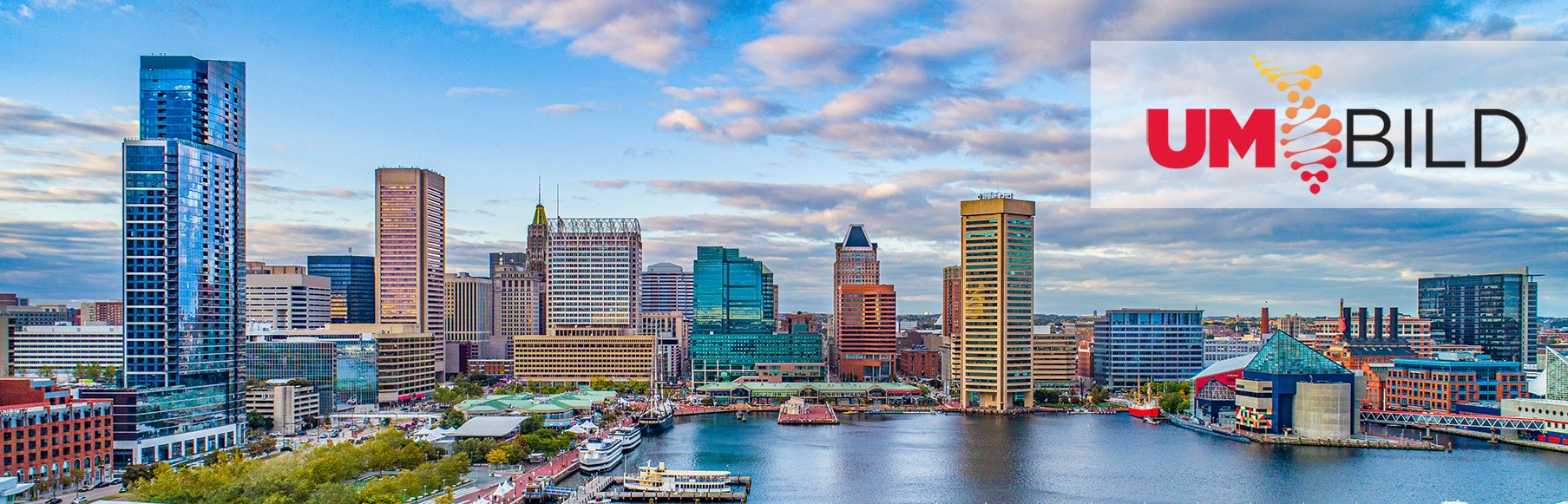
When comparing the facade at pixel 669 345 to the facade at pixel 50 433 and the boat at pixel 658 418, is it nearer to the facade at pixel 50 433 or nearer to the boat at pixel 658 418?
the boat at pixel 658 418

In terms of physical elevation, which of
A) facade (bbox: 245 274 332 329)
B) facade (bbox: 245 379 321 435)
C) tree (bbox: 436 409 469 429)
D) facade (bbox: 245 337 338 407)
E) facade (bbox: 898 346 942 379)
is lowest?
facade (bbox: 898 346 942 379)

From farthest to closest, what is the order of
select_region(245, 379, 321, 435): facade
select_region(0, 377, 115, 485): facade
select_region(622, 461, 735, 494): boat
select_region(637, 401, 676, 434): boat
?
select_region(637, 401, 676, 434): boat, select_region(245, 379, 321, 435): facade, select_region(622, 461, 735, 494): boat, select_region(0, 377, 115, 485): facade

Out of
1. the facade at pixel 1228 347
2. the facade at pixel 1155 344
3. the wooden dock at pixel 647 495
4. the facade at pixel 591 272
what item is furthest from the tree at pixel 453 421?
the facade at pixel 1228 347

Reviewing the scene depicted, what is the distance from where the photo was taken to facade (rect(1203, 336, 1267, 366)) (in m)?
94.3

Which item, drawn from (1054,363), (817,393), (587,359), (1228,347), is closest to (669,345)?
(587,359)

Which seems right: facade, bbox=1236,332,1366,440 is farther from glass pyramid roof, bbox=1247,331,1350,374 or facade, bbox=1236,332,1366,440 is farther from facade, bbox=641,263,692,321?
facade, bbox=641,263,692,321

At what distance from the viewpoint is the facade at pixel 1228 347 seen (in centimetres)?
9431

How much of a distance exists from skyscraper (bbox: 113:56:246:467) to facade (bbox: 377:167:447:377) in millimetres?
39403

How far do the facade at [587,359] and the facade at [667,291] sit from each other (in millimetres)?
66502

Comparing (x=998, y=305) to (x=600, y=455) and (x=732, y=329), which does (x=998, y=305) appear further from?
(x=600, y=455)

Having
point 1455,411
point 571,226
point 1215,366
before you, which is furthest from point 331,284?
point 1455,411

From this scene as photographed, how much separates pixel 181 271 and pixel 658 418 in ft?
86.4

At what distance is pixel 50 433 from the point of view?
33.7 m

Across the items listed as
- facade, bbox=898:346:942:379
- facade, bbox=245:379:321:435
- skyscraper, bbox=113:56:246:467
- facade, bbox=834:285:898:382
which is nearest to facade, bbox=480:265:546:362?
facade, bbox=834:285:898:382
